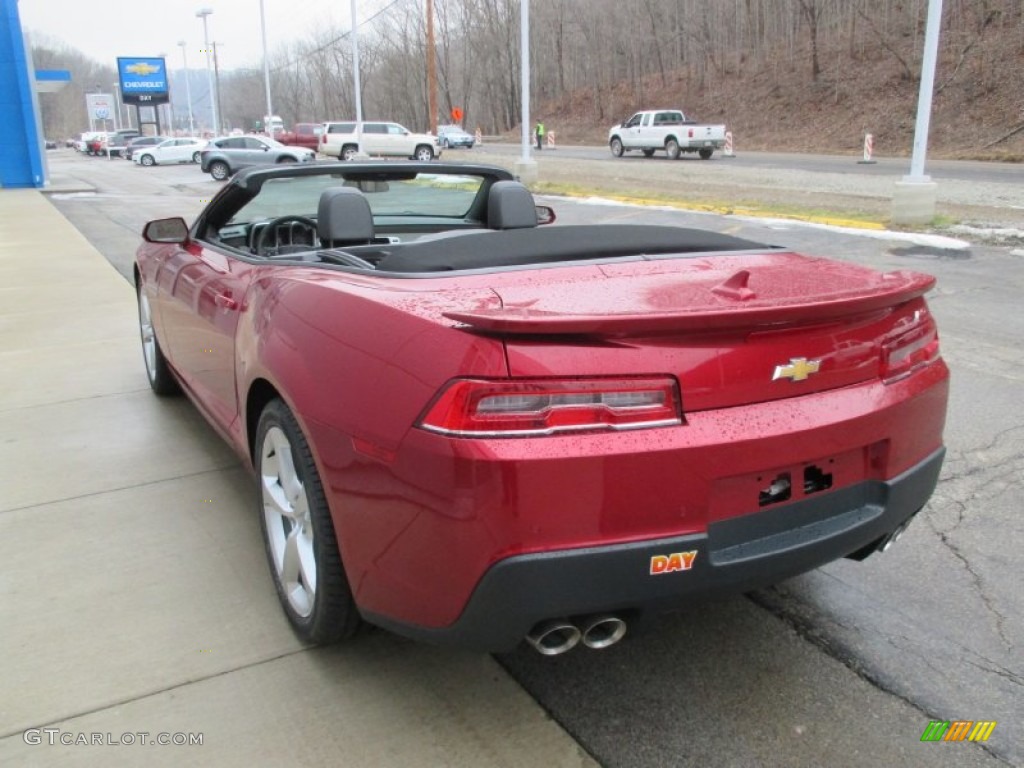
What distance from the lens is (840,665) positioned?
2.58 metres

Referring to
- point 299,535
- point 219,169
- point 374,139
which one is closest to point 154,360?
point 299,535

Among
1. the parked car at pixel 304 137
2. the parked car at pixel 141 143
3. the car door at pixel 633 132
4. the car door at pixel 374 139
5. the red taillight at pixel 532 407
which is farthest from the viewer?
the parked car at pixel 141 143

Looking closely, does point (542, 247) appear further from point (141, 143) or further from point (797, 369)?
point (141, 143)

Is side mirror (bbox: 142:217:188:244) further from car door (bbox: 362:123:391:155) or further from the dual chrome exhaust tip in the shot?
→ car door (bbox: 362:123:391:155)

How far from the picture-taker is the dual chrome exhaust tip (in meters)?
1.99

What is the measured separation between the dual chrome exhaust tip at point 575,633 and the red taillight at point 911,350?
1.02 metres

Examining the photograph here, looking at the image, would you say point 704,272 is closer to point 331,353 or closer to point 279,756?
point 331,353

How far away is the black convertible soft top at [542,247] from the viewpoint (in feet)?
8.75

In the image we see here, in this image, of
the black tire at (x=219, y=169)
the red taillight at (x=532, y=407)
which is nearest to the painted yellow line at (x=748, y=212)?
the red taillight at (x=532, y=407)

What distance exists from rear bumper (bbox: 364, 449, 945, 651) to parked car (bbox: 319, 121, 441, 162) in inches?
1510

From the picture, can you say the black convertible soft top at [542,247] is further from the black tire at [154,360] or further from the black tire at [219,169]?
the black tire at [219,169]

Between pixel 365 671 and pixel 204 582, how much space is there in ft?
2.93

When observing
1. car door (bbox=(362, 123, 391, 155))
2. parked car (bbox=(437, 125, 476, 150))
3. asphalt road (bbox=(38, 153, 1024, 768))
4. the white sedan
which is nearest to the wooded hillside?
parked car (bbox=(437, 125, 476, 150))

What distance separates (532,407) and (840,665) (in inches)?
55.3
